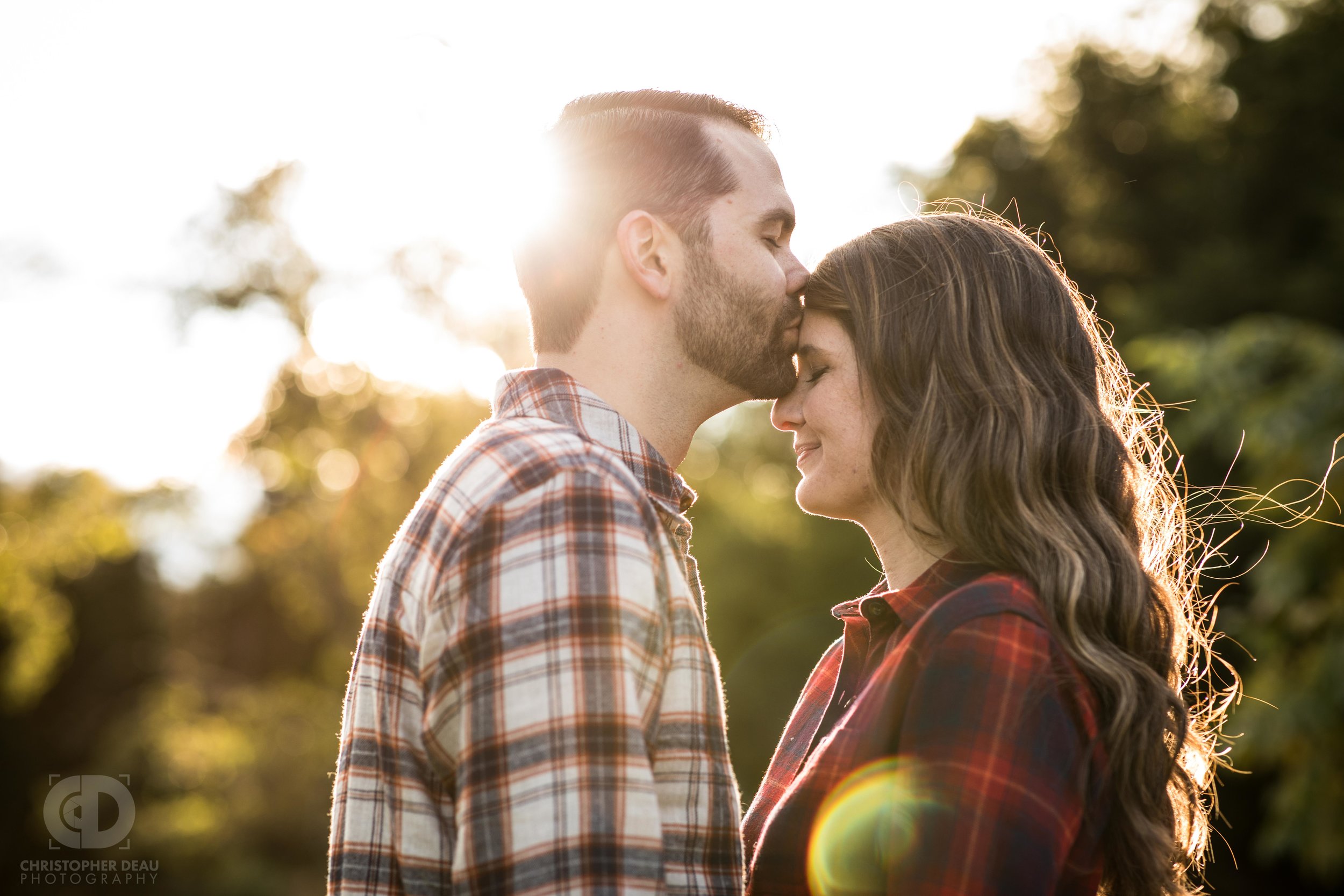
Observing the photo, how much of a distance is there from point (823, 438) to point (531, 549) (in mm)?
1084

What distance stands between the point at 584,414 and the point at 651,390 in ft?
0.87

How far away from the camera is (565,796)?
4.87ft

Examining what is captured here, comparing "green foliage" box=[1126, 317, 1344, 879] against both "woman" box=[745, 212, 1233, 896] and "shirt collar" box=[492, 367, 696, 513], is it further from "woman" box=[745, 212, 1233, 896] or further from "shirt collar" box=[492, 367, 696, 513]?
"shirt collar" box=[492, 367, 696, 513]

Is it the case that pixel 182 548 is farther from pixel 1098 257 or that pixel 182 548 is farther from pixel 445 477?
pixel 445 477

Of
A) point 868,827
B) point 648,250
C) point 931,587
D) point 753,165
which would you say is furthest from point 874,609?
point 753,165

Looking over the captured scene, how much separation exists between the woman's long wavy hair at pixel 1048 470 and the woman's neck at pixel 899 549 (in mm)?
62

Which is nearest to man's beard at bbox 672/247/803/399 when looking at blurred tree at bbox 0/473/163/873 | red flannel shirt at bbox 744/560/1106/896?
red flannel shirt at bbox 744/560/1106/896

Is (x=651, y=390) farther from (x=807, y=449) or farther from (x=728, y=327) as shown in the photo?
(x=807, y=449)

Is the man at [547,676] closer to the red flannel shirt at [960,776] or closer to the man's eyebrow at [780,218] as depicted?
the red flannel shirt at [960,776]

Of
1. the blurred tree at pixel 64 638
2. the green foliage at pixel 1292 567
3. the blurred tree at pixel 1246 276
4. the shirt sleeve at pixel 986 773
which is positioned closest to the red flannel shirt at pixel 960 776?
the shirt sleeve at pixel 986 773

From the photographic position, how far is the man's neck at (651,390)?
226cm

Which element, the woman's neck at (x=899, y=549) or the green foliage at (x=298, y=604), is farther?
the green foliage at (x=298, y=604)

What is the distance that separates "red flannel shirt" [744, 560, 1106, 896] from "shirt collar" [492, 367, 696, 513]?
59cm

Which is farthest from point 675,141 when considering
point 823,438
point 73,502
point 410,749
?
point 73,502
